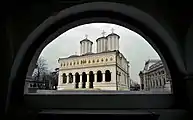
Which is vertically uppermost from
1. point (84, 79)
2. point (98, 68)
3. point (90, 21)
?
point (90, 21)

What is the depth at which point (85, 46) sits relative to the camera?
2.87m

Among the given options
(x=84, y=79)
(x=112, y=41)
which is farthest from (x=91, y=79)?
(x=112, y=41)

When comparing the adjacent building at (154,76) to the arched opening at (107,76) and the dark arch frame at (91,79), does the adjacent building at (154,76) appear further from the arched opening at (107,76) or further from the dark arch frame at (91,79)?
the dark arch frame at (91,79)

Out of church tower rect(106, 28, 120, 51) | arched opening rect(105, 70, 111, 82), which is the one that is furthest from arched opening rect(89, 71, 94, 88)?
church tower rect(106, 28, 120, 51)

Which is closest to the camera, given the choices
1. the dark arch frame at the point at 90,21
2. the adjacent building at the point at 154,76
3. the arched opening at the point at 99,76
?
the dark arch frame at the point at 90,21

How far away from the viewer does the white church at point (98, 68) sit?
110 inches

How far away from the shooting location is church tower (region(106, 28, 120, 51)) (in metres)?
2.81

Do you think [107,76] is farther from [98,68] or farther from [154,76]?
[154,76]

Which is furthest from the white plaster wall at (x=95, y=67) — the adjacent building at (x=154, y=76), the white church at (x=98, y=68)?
the adjacent building at (x=154, y=76)

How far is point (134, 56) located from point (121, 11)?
71 centimetres

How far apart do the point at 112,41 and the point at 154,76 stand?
33.2 inches

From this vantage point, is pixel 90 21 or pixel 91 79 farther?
pixel 91 79

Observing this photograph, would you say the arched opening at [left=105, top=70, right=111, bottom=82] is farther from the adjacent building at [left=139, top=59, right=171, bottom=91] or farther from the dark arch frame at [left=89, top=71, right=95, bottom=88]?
the adjacent building at [left=139, top=59, right=171, bottom=91]
